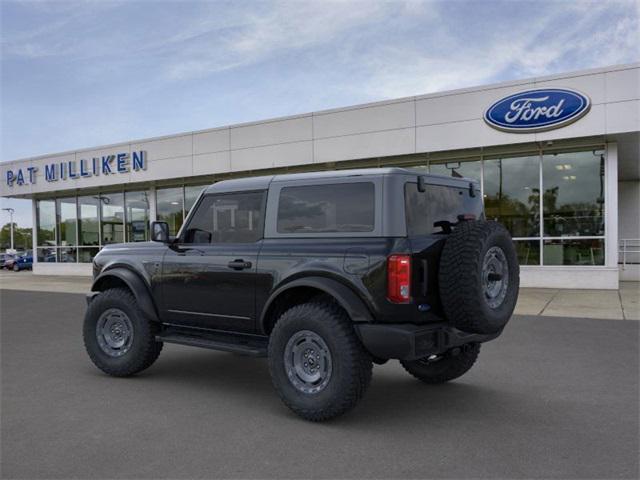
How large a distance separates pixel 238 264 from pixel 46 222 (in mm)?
25041

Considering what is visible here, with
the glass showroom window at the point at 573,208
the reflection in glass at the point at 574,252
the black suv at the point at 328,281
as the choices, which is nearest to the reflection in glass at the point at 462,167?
the glass showroom window at the point at 573,208

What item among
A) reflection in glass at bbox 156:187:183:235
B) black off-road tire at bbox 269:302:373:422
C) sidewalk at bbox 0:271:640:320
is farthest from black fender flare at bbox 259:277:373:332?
reflection in glass at bbox 156:187:183:235

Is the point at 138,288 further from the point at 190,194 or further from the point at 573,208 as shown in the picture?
the point at 190,194

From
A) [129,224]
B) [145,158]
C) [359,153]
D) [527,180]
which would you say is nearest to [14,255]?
[129,224]

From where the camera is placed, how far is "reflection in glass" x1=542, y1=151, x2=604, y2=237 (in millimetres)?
14539

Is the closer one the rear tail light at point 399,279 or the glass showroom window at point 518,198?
the rear tail light at point 399,279

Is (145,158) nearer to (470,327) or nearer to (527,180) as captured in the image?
(527,180)

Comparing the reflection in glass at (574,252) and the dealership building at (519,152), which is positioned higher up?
the dealership building at (519,152)

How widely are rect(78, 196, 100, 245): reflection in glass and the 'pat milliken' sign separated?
4.81ft

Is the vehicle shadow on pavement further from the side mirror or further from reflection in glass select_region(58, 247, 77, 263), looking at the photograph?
reflection in glass select_region(58, 247, 77, 263)

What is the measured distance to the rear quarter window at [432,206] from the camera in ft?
14.9

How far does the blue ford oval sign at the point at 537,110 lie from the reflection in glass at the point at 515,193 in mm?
1389

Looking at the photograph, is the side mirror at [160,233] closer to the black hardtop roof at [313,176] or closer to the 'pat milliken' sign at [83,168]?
the black hardtop roof at [313,176]

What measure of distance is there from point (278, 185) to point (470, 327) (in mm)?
2095
